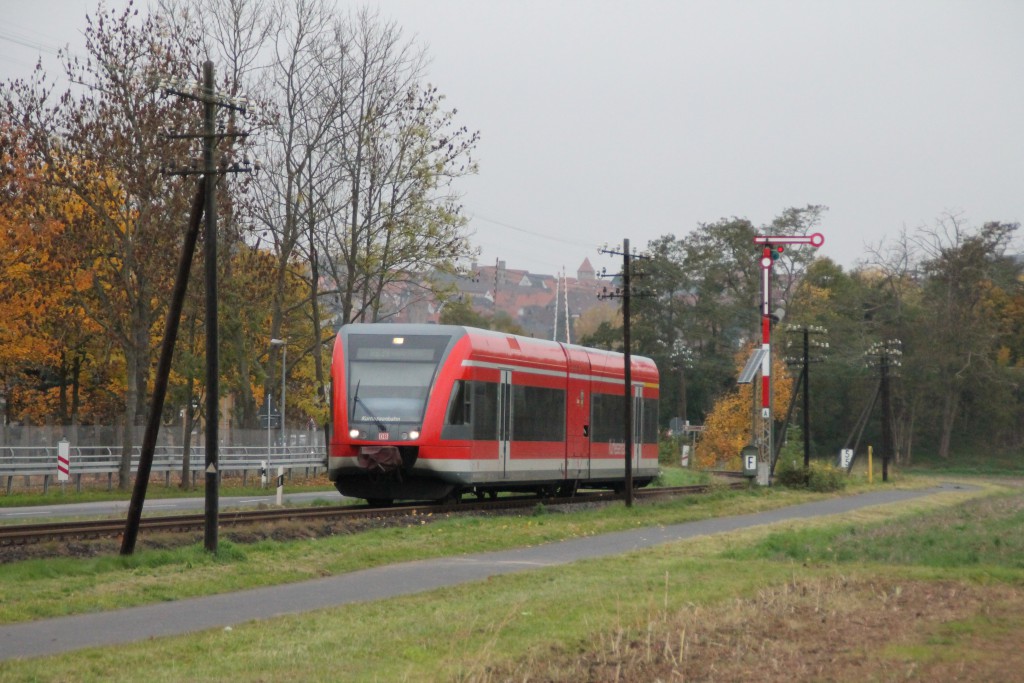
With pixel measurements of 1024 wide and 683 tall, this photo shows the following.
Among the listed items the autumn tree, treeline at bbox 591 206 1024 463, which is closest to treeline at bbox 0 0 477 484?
the autumn tree

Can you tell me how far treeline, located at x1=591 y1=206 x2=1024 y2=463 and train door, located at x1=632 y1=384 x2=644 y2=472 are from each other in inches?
1919

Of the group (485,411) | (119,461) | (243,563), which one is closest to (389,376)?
(485,411)

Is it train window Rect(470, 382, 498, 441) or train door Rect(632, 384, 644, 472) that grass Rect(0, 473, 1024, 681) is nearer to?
train window Rect(470, 382, 498, 441)

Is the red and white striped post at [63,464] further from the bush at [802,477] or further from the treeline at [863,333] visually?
the treeline at [863,333]

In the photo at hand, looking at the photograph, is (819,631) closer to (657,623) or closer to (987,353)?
(657,623)

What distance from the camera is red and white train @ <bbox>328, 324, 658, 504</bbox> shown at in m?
26.9

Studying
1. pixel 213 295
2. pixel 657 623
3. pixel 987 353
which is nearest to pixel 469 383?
pixel 213 295

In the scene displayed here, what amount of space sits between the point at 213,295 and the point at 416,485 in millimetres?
8894

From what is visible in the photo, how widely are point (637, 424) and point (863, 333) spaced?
5732 cm

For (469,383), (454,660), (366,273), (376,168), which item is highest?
(376,168)

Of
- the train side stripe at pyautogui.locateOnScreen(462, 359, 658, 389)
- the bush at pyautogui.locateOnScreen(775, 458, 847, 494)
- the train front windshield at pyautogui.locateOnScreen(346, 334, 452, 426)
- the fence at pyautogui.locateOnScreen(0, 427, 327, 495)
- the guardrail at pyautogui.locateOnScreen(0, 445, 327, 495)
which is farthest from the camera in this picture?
the bush at pyautogui.locateOnScreen(775, 458, 847, 494)

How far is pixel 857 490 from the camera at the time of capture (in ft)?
159

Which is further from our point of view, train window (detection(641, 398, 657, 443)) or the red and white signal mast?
the red and white signal mast

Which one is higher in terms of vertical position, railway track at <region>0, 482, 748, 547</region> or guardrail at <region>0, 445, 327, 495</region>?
guardrail at <region>0, 445, 327, 495</region>
